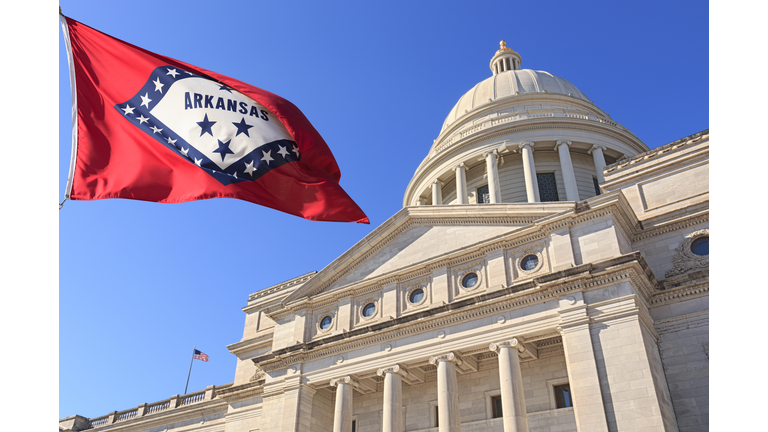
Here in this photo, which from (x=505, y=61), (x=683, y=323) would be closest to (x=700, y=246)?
(x=683, y=323)

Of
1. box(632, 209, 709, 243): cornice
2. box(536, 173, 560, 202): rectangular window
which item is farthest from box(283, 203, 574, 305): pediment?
box(536, 173, 560, 202): rectangular window

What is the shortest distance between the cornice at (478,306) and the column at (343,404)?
1.55 meters

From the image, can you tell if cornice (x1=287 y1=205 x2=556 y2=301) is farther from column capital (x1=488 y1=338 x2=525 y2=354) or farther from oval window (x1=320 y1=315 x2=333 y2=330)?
column capital (x1=488 y1=338 x2=525 y2=354)

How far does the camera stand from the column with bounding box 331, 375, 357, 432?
1025 inches

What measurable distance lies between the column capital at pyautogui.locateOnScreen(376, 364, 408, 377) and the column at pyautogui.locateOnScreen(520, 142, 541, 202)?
20.1 meters

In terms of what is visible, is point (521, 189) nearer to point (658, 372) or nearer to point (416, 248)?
point (416, 248)

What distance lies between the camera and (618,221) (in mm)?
24453

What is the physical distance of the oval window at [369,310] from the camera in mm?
28703

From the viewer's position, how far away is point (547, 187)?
44.5 metres

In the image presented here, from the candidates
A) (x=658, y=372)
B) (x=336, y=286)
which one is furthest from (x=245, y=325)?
(x=658, y=372)

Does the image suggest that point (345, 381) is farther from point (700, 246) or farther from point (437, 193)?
point (437, 193)

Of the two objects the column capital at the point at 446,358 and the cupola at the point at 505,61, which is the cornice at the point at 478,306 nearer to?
the column capital at the point at 446,358

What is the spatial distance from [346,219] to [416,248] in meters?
17.6

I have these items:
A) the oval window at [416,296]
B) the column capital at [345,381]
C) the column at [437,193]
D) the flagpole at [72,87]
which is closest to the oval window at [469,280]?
the oval window at [416,296]
